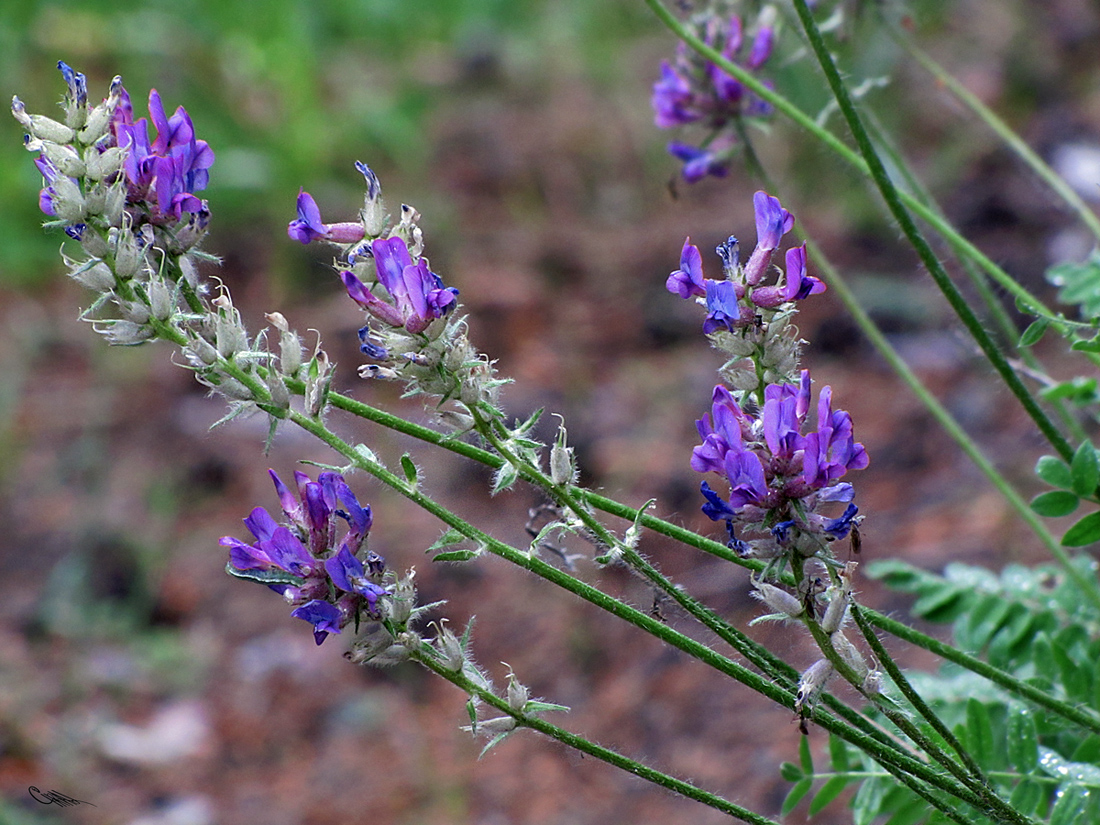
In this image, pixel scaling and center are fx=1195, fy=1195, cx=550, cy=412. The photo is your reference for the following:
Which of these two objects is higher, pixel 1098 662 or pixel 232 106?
pixel 232 106

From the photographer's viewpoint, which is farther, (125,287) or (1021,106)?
(1021,106)

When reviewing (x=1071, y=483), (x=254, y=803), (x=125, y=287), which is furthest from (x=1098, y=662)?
(x=254, y=803)

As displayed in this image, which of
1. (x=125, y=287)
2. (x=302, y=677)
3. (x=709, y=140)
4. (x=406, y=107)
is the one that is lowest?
(x=302, y=677)

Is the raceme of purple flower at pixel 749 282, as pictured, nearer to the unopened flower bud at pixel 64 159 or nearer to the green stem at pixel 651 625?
the green stem at pixel 651 625

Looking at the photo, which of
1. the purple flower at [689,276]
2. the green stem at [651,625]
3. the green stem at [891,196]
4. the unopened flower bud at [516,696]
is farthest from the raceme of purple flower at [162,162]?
the green stem at [891,196]

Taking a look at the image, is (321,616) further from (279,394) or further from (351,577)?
(279,394)

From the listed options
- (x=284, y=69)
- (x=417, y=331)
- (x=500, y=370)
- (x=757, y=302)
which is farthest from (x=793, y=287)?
(x=284, y=69)

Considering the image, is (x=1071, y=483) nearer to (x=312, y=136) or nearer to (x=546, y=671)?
(x=546, y=671)
